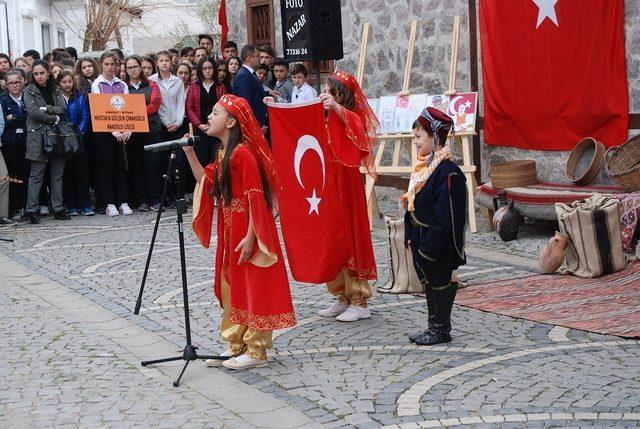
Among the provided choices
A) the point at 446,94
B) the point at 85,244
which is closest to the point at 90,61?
the point at 85,244

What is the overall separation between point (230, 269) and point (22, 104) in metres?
8.01

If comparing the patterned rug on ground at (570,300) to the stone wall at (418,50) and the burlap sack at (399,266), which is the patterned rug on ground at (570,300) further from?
the stone wall at (418,50)

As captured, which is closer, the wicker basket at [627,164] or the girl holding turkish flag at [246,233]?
the girl holding turkish flag at [246,233]

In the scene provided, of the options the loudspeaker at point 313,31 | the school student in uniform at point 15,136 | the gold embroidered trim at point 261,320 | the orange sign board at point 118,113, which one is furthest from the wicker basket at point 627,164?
the school student in uniform at point 15,136

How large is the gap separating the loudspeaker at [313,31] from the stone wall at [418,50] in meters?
1.85

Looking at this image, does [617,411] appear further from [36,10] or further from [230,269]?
[36,10]

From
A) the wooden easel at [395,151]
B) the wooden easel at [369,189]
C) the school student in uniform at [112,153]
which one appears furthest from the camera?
the school student in uniform at [112,153]

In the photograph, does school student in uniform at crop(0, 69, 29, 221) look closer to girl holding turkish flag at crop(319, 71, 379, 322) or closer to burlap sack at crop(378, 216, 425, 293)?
burlap sack at crop(378, 216, 425, 293)

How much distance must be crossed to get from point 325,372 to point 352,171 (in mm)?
1779

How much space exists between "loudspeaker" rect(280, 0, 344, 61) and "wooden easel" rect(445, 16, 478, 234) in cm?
131

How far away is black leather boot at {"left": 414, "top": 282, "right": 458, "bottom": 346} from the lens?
23.4ft

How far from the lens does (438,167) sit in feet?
22.9

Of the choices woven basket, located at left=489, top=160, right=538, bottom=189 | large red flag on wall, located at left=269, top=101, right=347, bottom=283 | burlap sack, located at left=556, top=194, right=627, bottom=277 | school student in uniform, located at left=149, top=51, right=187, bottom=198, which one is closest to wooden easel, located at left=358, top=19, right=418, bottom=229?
woven basket, located at left=489, top=160, right=538, bottom=189

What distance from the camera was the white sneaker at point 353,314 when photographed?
7902 mm
